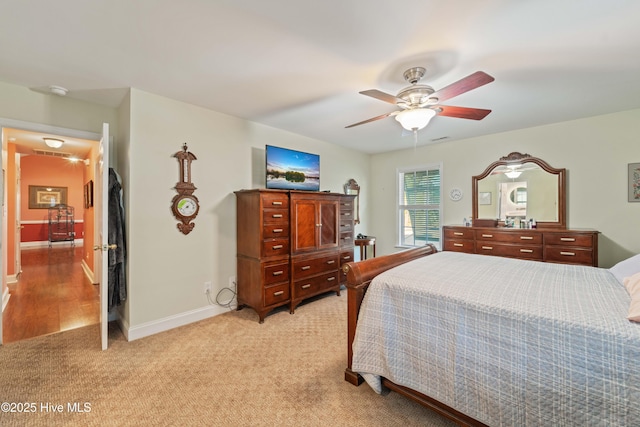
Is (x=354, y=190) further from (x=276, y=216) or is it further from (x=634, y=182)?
(x=634, y=182)

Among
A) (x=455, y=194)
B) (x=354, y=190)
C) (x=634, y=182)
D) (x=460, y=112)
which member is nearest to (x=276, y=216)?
(x=460, y=112)

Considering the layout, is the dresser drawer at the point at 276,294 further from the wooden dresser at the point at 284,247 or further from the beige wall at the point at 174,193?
the beige wall at the point at 174,193

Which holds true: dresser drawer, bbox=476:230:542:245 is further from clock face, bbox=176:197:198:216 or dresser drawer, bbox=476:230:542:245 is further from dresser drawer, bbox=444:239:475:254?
clock face, bbox=176:197:198:216

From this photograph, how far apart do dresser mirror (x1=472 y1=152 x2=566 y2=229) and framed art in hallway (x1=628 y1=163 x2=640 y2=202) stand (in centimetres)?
59

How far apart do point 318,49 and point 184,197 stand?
205cm

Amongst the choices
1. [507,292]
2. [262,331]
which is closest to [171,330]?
[262,331]

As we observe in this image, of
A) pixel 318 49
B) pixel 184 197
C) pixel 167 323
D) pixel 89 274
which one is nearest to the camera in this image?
pixel 318 49

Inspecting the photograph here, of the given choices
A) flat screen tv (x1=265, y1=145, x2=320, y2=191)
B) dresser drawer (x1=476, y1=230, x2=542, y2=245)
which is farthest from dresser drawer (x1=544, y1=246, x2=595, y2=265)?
flat screen tv (x1=265, y1=145, x2=320, y2=191)

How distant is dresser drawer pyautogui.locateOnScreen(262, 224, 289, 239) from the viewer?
3.02 meters

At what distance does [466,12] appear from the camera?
5.11 ft

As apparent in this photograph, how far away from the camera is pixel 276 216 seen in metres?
3.10

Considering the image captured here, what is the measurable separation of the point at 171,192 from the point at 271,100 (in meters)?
1.46

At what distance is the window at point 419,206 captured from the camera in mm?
4824

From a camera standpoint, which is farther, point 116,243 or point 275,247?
point 275,247
